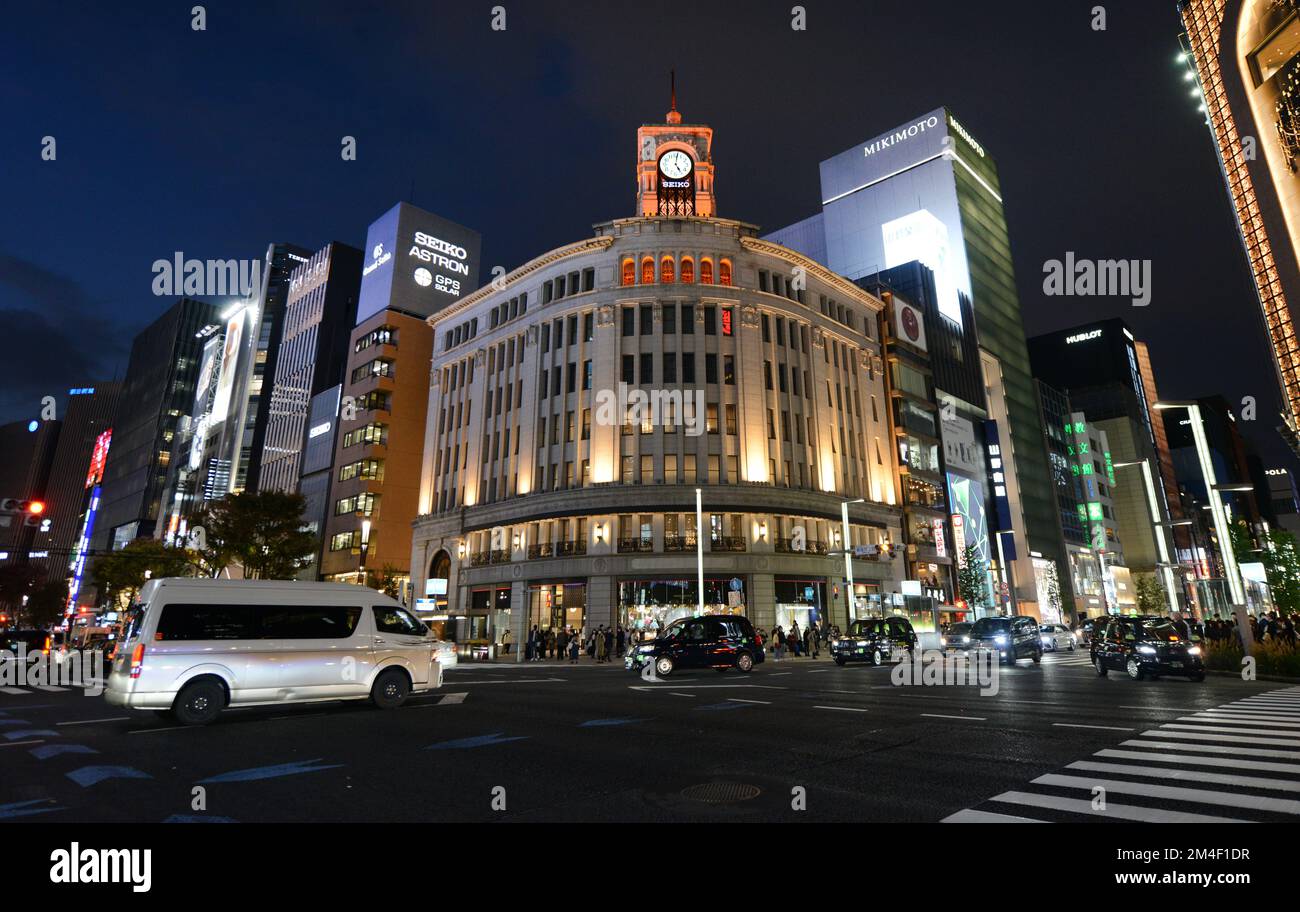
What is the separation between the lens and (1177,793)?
19.4 ft

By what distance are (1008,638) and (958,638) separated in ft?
9.77

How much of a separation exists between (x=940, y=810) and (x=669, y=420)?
41305 mm

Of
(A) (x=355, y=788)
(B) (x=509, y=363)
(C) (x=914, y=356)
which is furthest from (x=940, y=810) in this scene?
(C) (x=914, y=356)

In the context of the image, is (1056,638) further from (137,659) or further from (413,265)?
(413,265)

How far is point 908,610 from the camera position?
54031mm

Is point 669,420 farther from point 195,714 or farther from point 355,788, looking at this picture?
point 355,788

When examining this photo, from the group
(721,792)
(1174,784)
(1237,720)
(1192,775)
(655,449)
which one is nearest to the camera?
(721,792)

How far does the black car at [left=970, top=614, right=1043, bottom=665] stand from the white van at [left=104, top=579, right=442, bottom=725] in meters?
24.6

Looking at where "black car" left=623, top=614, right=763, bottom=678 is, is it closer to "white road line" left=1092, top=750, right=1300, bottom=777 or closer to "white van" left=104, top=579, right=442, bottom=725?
"white van" left=104, top=579, right=442, bottom=725

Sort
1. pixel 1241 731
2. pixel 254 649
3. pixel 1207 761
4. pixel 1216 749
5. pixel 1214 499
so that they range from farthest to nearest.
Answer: pixel 1214 499, pixel 254 649, pixel 1241 731, pixel 1216 749, pixel 1207 761

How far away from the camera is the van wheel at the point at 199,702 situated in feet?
37.3

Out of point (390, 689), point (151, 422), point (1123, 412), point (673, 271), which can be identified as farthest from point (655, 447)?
point (151, 422)

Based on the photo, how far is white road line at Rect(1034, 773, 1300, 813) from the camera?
5516 mm

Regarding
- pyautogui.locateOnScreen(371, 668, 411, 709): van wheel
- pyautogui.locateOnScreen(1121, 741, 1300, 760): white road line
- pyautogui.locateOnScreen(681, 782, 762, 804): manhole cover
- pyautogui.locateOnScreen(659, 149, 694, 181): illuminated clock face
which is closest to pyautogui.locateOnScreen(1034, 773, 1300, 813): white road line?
pyautogui.locateOnScreen(1121, 741, 1300, 760): white road line
